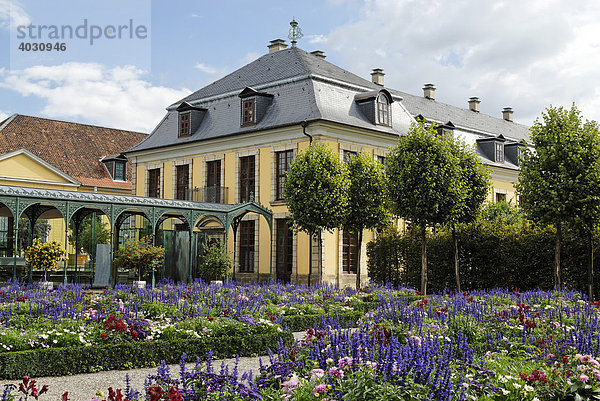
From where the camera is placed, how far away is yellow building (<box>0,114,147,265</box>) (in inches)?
1494

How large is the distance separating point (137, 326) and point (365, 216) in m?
14.9

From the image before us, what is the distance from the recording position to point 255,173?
29.5 meters

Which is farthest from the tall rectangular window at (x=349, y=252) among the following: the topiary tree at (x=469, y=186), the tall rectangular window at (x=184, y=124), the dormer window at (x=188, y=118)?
the tall rectangular window at (x=184, y=124)

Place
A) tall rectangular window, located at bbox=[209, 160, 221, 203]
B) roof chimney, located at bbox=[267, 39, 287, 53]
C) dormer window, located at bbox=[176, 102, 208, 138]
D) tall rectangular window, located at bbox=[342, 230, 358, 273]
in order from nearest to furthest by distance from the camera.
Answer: tall rectangular window, located at bbox=[342, 230, 358, 273] < tall rectangular window, located at bbox=[209, 160, 221, 203] < dormer window, located at bbox=[176, 102, 208, 138] < roof chimney, located at bbox=[267, 39, 287, 53]

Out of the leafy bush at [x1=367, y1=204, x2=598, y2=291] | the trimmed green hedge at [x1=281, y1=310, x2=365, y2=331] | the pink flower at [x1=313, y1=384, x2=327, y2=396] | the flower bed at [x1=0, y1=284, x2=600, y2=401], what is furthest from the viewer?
the leafy bush at [x1=367, y1=204, x2=598, y2=291]

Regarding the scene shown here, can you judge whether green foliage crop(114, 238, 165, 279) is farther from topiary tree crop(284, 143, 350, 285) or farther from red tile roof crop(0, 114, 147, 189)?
red tile roof crop(0, 114, 147, 189)

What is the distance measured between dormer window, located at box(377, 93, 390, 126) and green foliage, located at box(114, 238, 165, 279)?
42.9ft

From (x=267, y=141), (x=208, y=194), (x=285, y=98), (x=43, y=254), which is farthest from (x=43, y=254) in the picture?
(x=285, y=98)

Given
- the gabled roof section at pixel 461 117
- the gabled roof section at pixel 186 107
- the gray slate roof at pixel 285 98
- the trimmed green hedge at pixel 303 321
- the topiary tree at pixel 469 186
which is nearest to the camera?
the trimmed green hedge at pixel 303 321

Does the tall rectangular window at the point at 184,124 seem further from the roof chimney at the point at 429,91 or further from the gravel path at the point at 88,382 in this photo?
the gravel path at the point at 88,382

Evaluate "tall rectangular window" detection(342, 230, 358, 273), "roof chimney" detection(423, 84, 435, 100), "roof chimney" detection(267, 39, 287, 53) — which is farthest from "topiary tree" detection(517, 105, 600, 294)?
"roof chimney" detection(423, 84, 435, 100)

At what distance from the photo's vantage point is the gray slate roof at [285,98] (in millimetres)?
28359

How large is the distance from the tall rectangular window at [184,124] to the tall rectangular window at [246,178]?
4.27 m

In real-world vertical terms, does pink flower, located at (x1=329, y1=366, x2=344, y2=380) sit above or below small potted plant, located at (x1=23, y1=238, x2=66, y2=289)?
below
